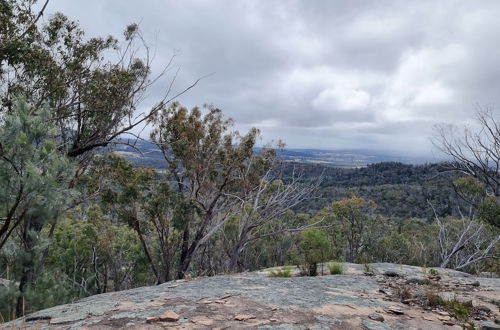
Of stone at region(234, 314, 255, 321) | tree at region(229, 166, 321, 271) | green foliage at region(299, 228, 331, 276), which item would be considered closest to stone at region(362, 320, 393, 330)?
stone at region(234, 314, 255, 321)

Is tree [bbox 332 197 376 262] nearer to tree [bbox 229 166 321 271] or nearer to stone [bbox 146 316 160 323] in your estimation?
tree [bbox 229 166 321 271]

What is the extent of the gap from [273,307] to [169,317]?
4.76ft

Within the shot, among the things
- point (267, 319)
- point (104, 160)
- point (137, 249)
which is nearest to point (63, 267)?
point (137, 249)

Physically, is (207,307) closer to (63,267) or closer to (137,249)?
(137,249)

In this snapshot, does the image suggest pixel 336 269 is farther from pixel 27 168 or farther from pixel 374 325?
pixel 27 168

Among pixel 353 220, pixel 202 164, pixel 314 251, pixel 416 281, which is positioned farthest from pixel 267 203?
pixel 353 220

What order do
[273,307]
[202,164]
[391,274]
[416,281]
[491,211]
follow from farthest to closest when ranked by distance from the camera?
[202,164] → [491,211] → [391,274] → [416,281] → [273,307]

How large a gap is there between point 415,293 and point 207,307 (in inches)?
140

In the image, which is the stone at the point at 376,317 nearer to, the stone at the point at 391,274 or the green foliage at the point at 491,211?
the stone at the point at 391,274

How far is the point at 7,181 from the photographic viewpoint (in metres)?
5.28

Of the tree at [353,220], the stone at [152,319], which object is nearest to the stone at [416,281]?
the stone at [152,319]

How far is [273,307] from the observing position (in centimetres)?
529

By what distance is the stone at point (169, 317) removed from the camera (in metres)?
4.73

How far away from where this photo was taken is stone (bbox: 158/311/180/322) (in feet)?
15.5
